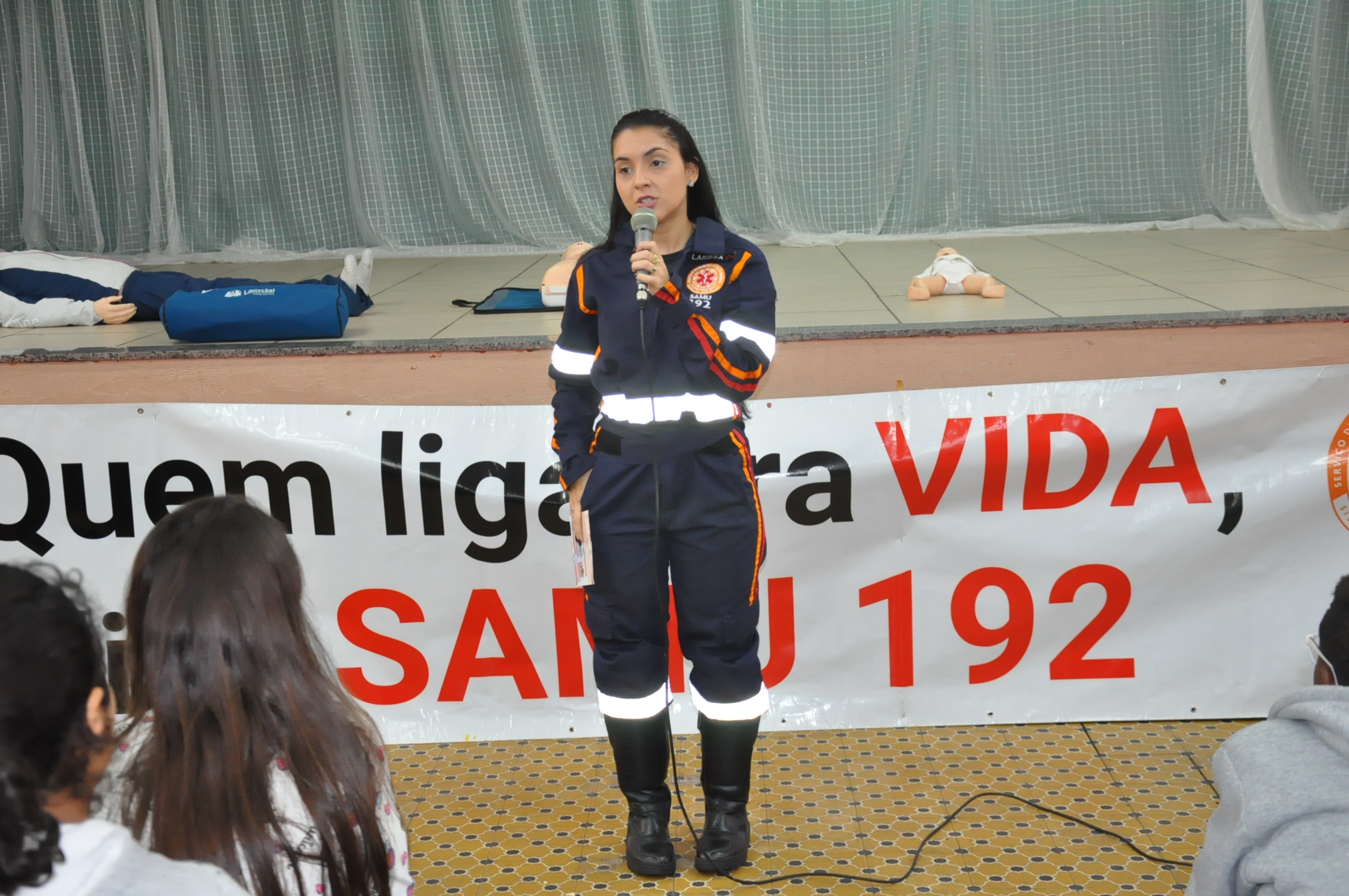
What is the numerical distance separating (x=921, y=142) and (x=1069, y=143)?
0.73m

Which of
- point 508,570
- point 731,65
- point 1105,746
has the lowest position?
point 1105,746

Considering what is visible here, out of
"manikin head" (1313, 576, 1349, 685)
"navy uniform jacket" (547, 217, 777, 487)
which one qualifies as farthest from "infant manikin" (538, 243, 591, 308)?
"manikin head" (1313, 576, 1349, 685)

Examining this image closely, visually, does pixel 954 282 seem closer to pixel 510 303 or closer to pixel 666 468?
pixel 510 303

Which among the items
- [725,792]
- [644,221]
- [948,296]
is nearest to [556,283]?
[948,296]

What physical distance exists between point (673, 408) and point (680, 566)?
0.99ft

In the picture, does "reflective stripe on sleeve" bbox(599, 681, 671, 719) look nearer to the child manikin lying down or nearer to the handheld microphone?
the handheld microphone

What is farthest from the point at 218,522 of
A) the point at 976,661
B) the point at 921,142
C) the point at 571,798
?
the point at 921,142

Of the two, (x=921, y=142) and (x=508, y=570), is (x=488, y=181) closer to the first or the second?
(x=921, y=142)

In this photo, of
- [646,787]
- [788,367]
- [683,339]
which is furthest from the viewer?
[788,367]

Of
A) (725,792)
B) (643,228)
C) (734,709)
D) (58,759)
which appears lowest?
(725,792)

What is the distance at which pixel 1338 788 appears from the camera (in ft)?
3.73

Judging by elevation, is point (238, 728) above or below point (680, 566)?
above

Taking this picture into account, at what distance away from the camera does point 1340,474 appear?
9.02ft

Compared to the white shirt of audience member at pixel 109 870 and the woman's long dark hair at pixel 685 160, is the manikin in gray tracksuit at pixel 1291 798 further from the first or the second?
the woman's long dark hair at pixel 685 160
